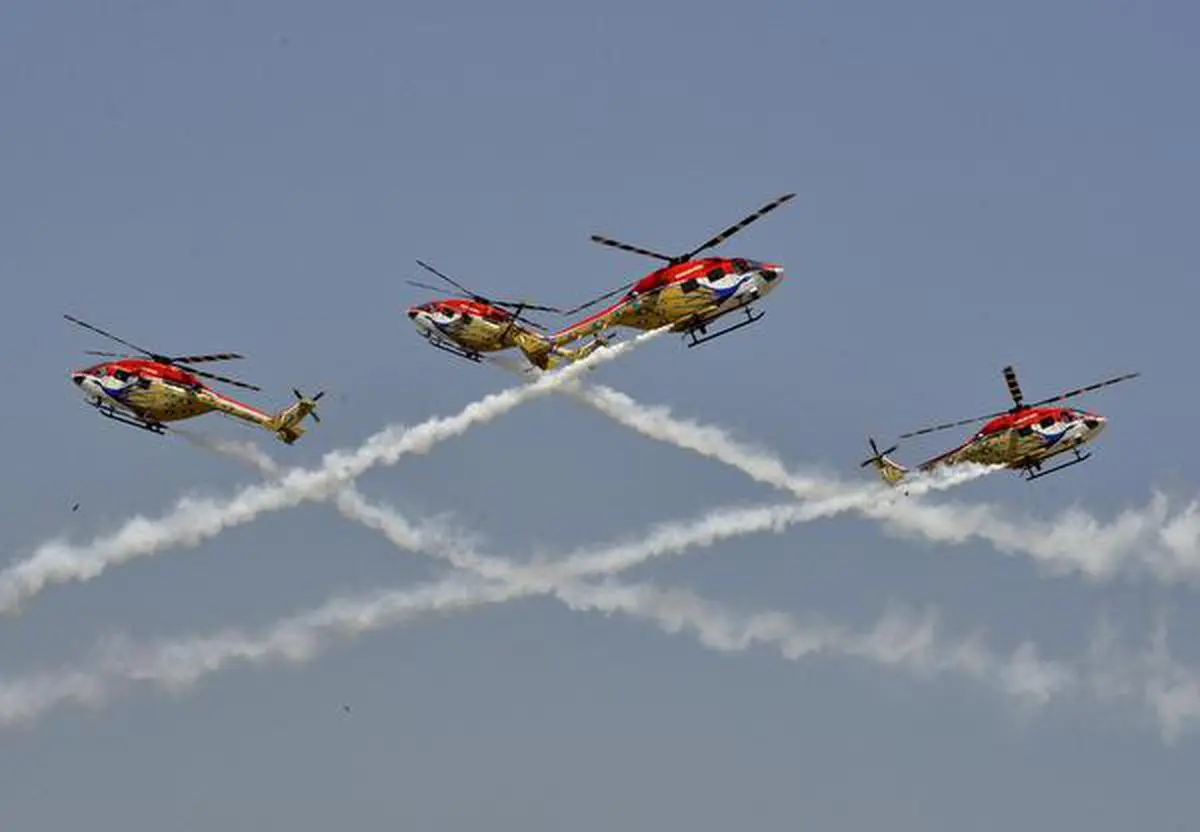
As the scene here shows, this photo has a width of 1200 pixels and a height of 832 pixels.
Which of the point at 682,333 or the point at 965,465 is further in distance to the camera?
the point at 965,465

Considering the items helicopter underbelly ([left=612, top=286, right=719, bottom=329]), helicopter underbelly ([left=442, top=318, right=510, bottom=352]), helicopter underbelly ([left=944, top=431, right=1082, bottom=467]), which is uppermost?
helicopter underbelly ([left=612, top=286, right=719, bottom=329])

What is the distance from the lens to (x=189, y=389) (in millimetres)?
98000

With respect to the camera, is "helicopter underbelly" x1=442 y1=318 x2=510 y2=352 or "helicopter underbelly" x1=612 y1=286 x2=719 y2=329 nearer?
"helicopter underbelly" x1=612 y1=286 x2=719 y2=329

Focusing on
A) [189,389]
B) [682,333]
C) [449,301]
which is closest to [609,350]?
[682,333]

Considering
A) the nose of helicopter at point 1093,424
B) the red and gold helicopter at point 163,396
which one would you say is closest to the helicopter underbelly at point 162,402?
the red and gold helicopter at point 163,396

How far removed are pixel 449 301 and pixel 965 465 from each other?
22.3 meters

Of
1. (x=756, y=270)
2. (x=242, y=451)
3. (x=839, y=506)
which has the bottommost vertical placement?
(x=839, y=506)

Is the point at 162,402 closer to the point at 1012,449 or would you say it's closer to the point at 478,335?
the point at 478,335

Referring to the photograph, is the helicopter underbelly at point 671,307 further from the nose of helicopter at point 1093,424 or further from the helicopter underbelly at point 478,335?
the nose of helicopter at point 1093,424

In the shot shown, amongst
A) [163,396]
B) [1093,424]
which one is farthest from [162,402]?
[1093,424]

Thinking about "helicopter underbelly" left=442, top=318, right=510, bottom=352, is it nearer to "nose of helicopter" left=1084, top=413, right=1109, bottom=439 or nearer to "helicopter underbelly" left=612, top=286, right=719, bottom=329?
"helicopter underbelly" left=612, top=286, right=719, bottom=329

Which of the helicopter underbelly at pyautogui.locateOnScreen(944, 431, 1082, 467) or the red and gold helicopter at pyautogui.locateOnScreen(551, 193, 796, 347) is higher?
the red and gold helicopter at pyautogui.locateOnScreen(551, 193, 796, 347)

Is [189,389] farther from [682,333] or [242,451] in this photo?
[682,333]

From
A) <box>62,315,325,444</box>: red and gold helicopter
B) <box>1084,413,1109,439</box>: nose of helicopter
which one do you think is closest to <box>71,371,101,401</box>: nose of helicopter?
<box>62,315,325,444</box>: red and gold helicopter
